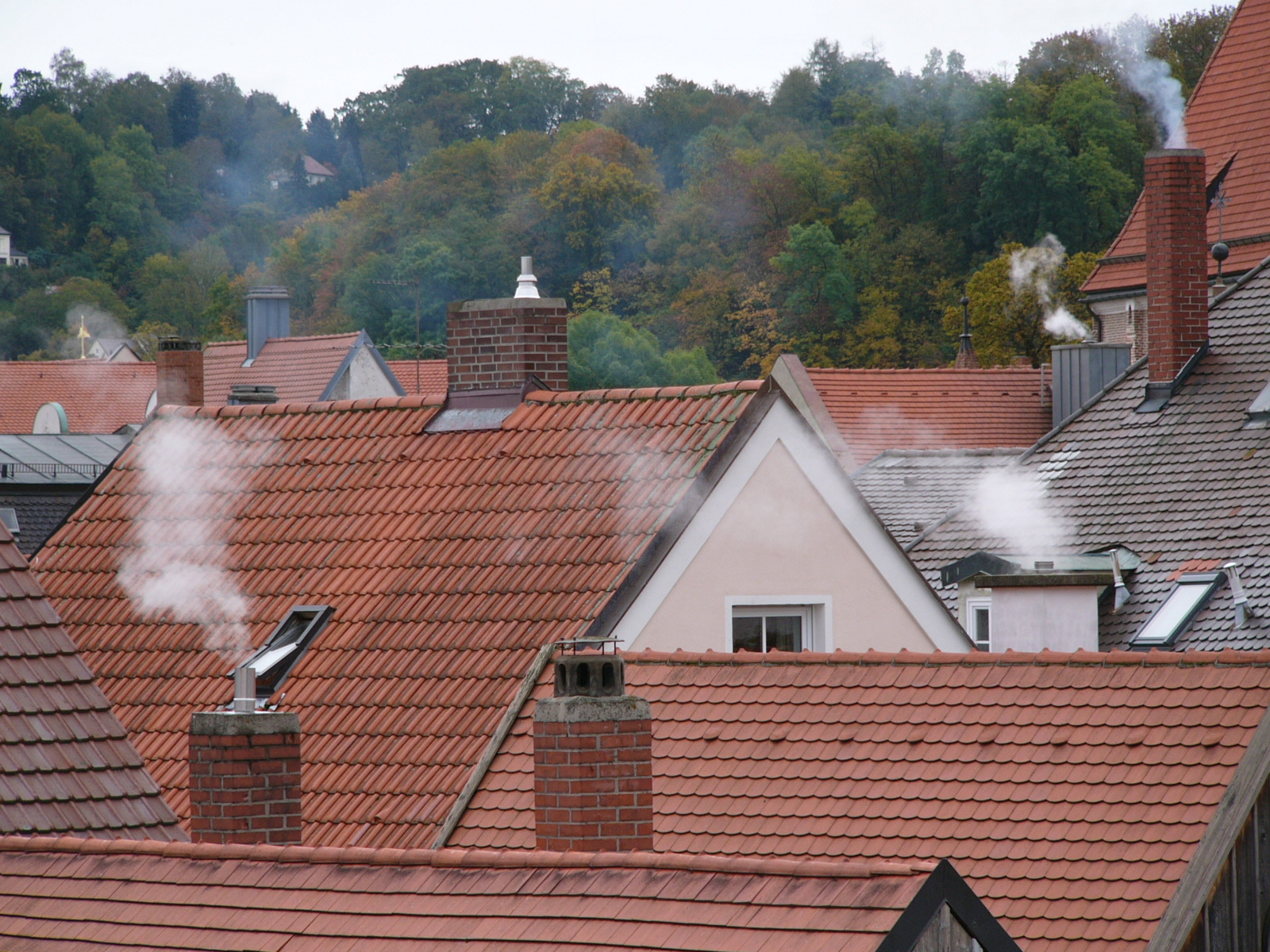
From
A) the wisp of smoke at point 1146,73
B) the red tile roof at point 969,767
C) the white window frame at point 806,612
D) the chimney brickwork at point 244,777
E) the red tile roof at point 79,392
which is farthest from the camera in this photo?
the red tile roof at point 79,392

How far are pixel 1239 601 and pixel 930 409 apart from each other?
59.2ft

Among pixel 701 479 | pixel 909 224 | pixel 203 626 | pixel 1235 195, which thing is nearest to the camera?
pixel 701 479

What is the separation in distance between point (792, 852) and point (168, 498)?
6.94m

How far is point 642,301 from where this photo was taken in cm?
8950

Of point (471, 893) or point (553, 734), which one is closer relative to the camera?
point (471, 893)

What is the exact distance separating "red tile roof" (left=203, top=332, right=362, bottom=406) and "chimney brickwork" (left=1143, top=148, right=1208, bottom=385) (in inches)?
1103

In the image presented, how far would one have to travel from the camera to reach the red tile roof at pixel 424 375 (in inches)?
2044

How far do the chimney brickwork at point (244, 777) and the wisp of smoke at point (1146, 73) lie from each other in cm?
4766

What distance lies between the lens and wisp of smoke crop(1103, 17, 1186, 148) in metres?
61.4

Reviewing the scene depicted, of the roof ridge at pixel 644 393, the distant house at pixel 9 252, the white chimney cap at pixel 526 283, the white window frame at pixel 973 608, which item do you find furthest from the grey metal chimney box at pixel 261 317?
the distant house at pixel 9 252

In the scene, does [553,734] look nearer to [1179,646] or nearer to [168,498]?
[168,498]

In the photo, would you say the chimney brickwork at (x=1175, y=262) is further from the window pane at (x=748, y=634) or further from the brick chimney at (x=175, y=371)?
the brick chimney at (x=175, y=371)

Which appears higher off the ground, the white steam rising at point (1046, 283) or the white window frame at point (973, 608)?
the white steam rising at point (1046, 283)

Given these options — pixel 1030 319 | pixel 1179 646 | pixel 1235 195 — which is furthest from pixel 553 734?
pixel 1030 319
